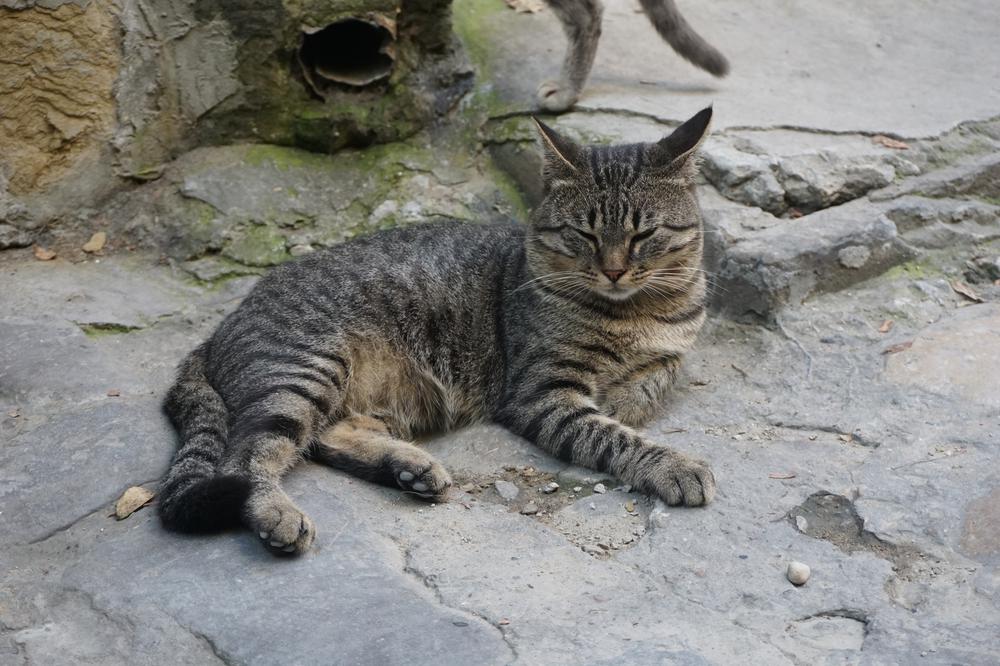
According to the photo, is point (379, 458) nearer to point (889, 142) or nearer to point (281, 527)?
point (281, 527)

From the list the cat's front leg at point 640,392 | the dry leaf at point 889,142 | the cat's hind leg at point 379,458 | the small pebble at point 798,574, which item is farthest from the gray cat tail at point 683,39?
the small pebble at point 798,574

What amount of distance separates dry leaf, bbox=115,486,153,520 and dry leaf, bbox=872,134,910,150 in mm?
4077

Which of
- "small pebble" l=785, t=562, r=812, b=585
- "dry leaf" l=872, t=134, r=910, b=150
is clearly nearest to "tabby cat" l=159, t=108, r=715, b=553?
"small pebble" l=785, t=562, r=812, b=585

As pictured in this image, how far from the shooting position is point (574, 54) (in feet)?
20.2

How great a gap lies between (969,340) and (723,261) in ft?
3.74

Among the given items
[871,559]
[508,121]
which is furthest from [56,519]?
[508,121]

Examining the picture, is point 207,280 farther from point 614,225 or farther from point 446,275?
point 614,225

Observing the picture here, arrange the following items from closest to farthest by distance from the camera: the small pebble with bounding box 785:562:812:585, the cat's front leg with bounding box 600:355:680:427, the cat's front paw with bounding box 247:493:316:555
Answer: the small pebble with bounding box 785:562:812:585 < the cat's front paw with bounding box 247:493:316:555 < the cat's front leg with bounding box 600:355:680:427

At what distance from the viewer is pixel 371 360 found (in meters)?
4.61

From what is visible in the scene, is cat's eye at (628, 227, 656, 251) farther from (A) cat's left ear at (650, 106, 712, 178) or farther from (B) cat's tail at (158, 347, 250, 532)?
(B) cat's tail at (158, 347, 250, 532)

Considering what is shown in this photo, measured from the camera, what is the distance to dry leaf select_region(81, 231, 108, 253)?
5672mm

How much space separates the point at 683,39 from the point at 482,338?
8.86ft

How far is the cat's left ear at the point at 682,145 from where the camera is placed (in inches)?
174

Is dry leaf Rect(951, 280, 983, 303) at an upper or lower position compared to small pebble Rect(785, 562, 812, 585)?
lower
